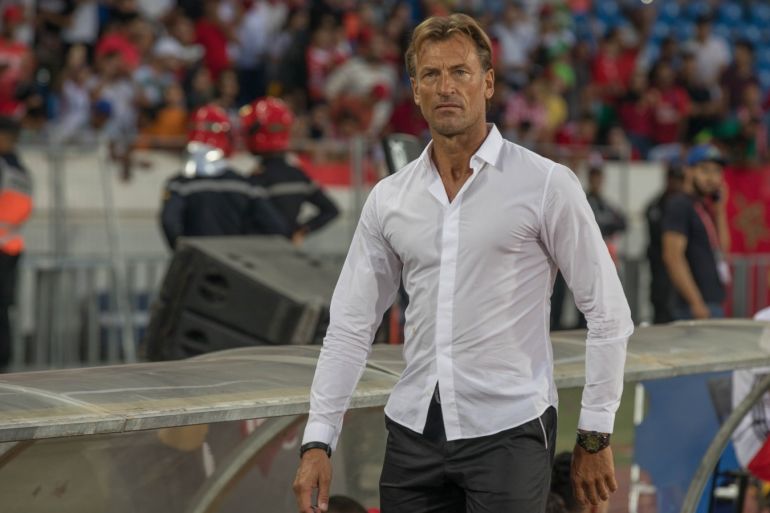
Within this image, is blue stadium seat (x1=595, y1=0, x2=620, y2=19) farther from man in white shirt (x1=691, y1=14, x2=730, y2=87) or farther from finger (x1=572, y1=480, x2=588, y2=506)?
finger (x1=572, y1=480, x2=588, y2=506)

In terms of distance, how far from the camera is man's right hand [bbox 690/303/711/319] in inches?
366

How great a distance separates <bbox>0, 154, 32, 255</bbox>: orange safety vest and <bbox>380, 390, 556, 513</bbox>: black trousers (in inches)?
244

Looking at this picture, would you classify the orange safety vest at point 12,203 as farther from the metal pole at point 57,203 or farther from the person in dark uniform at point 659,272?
the person in dark uniform at point 659,272

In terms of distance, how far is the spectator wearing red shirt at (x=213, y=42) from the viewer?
47.2 feet

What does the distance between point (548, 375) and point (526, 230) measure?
340mm

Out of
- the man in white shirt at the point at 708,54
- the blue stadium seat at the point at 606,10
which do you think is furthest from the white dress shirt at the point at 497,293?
the blue stadium seat at the point at 606,10

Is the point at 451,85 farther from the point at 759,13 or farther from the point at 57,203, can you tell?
the point at 759,13

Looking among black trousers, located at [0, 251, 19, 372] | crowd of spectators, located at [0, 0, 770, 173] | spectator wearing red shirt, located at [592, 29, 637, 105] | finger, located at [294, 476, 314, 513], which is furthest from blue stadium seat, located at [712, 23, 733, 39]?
finger, located at [294, 476, 314, 513]

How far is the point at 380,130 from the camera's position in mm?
14281

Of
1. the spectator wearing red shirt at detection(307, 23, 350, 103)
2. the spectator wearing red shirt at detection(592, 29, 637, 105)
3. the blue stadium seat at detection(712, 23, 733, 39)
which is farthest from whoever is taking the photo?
the blue stadium seat at detection(712, 23, 733, 39)

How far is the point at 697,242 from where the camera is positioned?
31.2 feet

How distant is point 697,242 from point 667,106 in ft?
25.2

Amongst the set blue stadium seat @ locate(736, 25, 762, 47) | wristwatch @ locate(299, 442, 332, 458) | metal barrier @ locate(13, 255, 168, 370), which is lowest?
metal barrier @ locate(13, 255, 168, 370)

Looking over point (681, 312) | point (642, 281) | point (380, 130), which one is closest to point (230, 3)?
point (380, 130)
